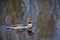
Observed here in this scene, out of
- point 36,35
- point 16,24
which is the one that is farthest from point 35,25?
point 16,24

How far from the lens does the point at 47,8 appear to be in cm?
174

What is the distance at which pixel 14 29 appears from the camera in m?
1.66

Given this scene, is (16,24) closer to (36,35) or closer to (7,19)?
(7,19)

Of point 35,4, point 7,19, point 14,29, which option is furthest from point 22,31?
point 35,4

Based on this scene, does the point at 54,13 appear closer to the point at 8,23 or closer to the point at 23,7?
the point at 23,7

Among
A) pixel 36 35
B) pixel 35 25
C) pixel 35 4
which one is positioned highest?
pixel 35 4

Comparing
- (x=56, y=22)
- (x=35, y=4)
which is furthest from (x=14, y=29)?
(x=56, y=22)

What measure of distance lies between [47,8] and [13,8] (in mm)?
435

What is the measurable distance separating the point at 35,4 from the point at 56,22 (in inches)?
14.2

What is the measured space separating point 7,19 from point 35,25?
358 millimetres

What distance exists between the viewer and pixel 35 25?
1.71 m

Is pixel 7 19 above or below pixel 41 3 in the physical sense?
below

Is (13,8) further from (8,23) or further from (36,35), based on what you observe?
(36,35)

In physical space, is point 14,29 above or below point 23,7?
below
